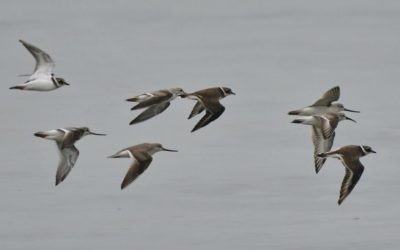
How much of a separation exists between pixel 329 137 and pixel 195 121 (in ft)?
8.33

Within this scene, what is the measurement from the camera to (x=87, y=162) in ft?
40.5

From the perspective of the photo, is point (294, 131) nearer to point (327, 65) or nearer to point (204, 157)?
point (204, 157)

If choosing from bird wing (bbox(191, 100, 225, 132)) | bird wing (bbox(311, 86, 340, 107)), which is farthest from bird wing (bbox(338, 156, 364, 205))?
bird wing (bbox(311, 86, 340, 107))

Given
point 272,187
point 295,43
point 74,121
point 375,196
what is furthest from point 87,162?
point 295,43

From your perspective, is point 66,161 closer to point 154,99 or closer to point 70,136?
point 70,136

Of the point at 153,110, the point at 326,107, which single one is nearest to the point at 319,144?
the point at 326,107

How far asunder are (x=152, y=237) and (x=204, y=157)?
2.08 m

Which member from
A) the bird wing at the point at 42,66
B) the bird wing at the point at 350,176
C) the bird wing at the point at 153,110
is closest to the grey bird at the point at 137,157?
the bird wing at the point at 153,110

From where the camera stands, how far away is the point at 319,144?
460 inches

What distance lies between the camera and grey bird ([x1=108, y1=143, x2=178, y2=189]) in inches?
411

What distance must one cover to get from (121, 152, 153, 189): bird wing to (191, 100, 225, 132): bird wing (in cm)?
61

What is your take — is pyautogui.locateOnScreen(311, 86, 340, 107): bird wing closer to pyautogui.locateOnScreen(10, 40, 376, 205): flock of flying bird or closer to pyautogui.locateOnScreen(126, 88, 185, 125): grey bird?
pyautogui.locateOnScreen(10, 40, 376, 205): flock of flying bird

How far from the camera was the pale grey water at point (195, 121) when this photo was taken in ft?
34.5

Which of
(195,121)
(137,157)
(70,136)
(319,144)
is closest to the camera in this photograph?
(137,157)
